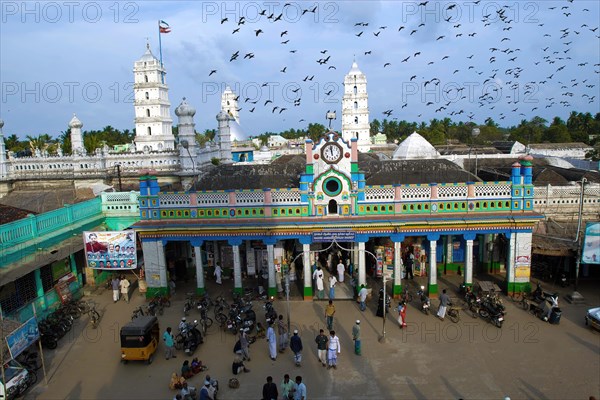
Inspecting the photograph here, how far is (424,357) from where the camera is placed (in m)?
14.4

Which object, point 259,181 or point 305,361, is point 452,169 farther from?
point 305,361

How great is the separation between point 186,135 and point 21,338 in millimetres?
17880

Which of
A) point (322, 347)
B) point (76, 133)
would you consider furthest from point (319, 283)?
point (76, 133)

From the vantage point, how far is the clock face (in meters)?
18.6

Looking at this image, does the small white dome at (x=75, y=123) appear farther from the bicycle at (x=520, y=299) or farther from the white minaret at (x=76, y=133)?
the bicycle at (x=520, y=299)

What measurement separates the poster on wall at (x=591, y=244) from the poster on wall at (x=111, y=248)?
17.1 metres

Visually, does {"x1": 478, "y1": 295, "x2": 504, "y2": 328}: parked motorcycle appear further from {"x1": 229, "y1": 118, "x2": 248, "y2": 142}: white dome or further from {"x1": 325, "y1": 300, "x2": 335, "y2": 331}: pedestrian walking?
{"x1": 229, "y1": 118, "x2": 248, "y2": 142}: white dome

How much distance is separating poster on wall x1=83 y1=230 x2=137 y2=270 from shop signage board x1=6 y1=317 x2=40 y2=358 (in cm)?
528

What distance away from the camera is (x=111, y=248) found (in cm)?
1862

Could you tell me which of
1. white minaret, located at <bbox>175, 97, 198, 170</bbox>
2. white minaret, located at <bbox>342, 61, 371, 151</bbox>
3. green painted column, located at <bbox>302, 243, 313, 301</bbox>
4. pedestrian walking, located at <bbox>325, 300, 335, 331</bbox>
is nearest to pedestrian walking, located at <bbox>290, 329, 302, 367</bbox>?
pedestrian walking, located at <bbox>325, 300, 335, 331</bbox>

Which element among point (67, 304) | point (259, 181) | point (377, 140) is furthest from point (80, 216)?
point (377, 140)

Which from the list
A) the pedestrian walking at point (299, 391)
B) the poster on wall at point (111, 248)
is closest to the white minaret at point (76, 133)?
the poster on wall at point (111, 248)

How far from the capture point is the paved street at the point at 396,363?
1266cm

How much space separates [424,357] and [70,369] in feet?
35.3
